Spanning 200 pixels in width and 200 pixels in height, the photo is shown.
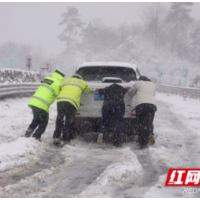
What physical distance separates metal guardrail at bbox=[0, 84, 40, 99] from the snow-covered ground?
7568 mm

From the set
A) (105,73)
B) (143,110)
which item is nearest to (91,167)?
(143,110)

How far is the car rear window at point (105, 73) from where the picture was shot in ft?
27.5

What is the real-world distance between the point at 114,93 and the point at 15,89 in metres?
11.5

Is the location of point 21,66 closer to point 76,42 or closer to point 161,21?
point 76,42

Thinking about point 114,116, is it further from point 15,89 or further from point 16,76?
point 16,76

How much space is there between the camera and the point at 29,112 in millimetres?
13141

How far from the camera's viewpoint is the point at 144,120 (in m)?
7.29

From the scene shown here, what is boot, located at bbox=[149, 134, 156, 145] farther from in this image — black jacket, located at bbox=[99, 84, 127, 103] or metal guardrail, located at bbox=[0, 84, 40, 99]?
metal guardrail, located at bbox=[0, 84, 40, 99]

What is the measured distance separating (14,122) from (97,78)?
3.47 meters

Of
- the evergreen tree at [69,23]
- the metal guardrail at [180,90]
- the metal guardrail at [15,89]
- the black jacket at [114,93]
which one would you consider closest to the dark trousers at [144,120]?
the black jacket at [114,93]

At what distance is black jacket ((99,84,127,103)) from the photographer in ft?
23.5

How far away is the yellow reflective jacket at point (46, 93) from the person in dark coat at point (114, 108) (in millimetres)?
981

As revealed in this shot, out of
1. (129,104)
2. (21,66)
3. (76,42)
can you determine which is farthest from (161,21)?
(129,104)

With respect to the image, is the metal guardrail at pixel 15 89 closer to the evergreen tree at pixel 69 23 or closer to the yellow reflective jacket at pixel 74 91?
the yellow reflective jacket at pixel 74 91
